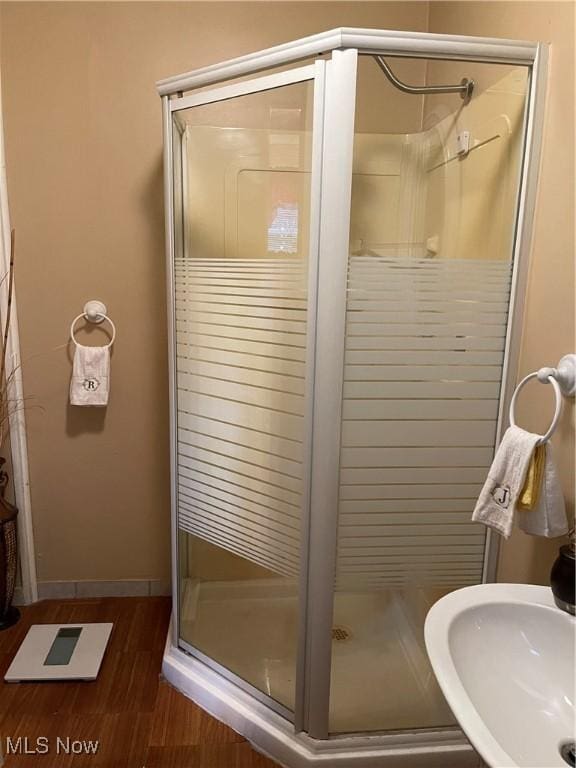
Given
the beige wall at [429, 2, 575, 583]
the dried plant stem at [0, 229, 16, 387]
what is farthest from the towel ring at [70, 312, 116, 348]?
the beige wall at [429, 2, 575, 583]

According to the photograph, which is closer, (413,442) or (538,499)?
(538,499)

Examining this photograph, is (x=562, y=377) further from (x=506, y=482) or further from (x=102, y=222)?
(x=102, y=222)

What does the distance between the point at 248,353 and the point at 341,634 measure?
0.90 meters

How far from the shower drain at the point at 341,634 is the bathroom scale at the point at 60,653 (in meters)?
0.94

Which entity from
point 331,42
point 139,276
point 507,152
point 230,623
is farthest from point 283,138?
point 230,623

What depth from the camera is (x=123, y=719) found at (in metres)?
1.80

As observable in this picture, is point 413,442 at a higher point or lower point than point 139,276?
lower

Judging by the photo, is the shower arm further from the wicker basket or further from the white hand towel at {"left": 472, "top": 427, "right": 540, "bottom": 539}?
the wicker basket

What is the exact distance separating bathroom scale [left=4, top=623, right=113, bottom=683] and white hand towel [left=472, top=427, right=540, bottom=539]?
1563 mm

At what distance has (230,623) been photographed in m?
1.98

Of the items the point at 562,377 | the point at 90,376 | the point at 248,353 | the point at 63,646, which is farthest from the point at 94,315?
the point at 562,377

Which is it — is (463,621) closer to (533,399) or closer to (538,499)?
(538,499)

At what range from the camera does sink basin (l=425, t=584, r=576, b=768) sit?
91 centimetres

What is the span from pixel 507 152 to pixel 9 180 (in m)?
Result: 1.78
